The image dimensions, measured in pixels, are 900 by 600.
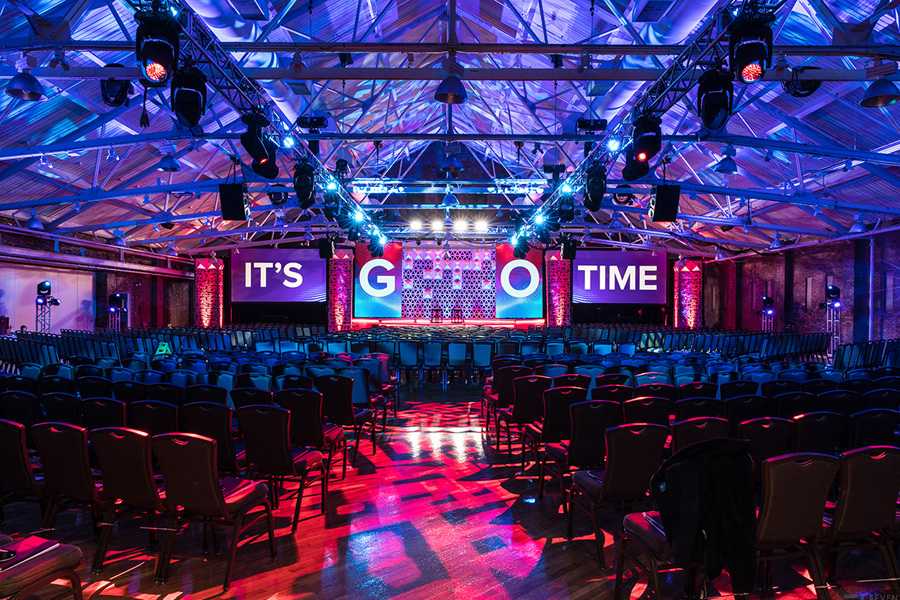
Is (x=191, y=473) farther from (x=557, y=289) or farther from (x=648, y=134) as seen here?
(x=557, y=289)

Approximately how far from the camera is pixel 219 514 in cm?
335

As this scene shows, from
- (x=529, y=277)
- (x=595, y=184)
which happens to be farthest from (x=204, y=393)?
(x=529, y=277)

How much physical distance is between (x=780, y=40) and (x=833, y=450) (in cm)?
756

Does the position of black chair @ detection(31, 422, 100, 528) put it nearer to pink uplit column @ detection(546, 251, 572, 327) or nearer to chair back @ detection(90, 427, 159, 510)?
chair back @ detection(90, 427, 159, 510)

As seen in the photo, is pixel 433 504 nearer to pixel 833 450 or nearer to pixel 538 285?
pixel 833 450

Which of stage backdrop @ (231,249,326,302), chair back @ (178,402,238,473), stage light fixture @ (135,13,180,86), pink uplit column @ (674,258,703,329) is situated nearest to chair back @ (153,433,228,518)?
chair back @ (178,402,238,473)

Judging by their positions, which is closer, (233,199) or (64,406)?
(64,406)

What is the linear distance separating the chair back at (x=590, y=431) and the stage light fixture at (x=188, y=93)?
4925 millimetres

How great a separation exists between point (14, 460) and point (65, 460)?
47 centimetres

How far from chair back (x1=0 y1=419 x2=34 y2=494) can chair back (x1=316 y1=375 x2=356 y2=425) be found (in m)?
2.62

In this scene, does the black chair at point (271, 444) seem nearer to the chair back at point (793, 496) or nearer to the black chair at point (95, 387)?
the black chair at point (95, 387)

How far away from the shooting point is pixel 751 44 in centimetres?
482

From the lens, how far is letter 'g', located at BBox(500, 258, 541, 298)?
24406mm

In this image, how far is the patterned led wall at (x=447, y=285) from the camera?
80.7 ft
